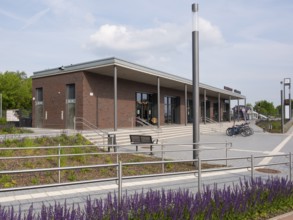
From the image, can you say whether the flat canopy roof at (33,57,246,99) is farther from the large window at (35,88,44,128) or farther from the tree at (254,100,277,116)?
the tree at (254,100,277,116)

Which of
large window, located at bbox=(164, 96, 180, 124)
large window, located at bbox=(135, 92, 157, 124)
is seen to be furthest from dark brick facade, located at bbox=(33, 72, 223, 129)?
large window, located at bbox=(164, 96, 180, 124)

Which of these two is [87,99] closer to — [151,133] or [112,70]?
[112,70]

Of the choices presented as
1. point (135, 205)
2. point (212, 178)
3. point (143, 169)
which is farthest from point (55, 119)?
point (135, 205)

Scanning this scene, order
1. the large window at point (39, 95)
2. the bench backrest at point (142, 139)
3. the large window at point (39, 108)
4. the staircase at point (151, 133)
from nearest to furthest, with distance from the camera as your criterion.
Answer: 1. the bench backrest at point (142, 139)
2. the staircase at point (151, 133)
3. the large window at point (39, 108)
4. the large window at point (39, 95)

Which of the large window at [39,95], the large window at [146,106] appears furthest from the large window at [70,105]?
the large window at [146,106]

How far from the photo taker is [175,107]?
36250 mm

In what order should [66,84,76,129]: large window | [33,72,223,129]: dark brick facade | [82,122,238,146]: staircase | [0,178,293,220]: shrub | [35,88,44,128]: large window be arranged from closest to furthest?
[0,178,293,220]: shrub, [82,122,238,146]: staircase, [33,72,223,129]: dark brick facade, [66,84,76,129]: large window, [35,88,44,128]: large window

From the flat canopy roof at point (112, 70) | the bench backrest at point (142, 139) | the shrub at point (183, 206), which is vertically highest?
the flat canopy roof at point (112, 70)

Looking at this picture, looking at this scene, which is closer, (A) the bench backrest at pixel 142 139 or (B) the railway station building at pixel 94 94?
(A) the bench backrest at pixel 142 139

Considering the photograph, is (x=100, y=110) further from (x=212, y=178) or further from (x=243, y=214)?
(x=243, y=214)

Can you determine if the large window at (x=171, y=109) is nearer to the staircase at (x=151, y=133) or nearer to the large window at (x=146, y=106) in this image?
the large window at (x=146, y=106)

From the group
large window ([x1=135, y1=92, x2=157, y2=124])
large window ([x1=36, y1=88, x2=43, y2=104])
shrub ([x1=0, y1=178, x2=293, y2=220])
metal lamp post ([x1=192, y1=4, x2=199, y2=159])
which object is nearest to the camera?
shrub ([x1=0, y1=178, x2=293, y2=220])

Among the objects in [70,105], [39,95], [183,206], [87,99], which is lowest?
[183,206]

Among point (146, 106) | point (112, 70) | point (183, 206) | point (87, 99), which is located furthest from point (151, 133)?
point (183, 206)
